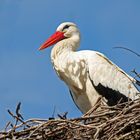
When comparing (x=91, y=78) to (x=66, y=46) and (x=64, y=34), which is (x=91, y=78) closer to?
(x=66, y=46)

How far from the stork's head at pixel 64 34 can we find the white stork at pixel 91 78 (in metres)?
0.47

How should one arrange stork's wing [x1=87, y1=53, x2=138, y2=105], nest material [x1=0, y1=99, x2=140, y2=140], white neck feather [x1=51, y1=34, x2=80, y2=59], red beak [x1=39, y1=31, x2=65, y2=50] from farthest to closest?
red beak [x1=39, y1=31, x2=65, y2=50]
white neck feather [x1=51, y1=34, x2=80, y2=59]
stork's wing [x1=87, y1=53, x2=138, y2=105]
nest material [x1=0, y1=99, x2=140, y2=140]

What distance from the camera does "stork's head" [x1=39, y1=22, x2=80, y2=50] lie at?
10.3 m

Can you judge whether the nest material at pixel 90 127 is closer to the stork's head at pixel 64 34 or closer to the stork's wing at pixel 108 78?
the stork's wing at pixel 108 78

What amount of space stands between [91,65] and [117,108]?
2338 mm

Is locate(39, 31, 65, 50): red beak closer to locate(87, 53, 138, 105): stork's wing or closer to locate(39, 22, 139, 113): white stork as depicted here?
locate(39, 22, 139, 113): white stork

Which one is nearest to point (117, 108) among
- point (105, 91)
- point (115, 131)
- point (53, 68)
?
point (115, 131)

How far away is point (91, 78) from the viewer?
9.39 m

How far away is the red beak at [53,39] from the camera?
10180 mm

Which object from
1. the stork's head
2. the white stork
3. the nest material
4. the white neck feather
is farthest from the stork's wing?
the nest material

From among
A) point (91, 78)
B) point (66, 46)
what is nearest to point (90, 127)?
point (91, 78)

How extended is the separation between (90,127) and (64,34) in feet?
12.0

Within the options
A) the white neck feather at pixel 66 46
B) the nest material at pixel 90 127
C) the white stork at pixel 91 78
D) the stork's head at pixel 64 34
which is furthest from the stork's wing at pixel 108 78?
the nest material at pixel 90 127

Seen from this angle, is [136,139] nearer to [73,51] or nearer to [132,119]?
[132,119]
